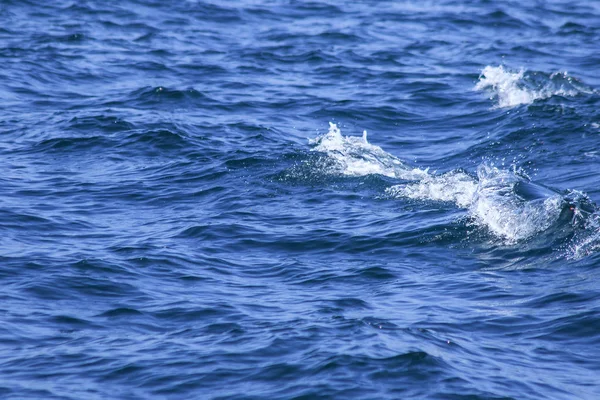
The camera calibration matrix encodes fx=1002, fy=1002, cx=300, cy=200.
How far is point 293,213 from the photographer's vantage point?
14516 millimetres

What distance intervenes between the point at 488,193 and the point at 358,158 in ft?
9.86

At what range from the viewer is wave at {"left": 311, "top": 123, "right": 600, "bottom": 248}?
520 inches

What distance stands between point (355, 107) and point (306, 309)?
420 inches

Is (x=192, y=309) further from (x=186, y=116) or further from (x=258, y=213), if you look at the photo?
(x=186, y=116)

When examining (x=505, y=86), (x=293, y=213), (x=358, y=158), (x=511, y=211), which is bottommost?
(x=293, y=213)

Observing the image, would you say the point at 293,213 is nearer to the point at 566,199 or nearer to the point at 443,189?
the point at 443,189

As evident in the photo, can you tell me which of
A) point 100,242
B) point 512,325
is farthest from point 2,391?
point 512,325

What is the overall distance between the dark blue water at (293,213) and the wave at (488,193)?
5 centimetres

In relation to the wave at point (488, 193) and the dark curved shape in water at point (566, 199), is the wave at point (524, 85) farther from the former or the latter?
the dark curved shape in water at point (566, 199)

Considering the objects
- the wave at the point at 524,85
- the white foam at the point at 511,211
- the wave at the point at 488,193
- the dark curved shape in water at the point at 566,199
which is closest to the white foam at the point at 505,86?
the wave at the point at 524,85

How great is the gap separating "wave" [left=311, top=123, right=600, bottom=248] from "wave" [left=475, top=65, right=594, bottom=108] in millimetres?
4566

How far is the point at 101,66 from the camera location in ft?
75.5

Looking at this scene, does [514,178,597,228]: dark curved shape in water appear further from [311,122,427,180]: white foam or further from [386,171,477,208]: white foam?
[311,122,427,180]: white foam

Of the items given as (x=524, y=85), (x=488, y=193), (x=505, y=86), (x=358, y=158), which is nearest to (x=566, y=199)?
(x=488, y=193)
